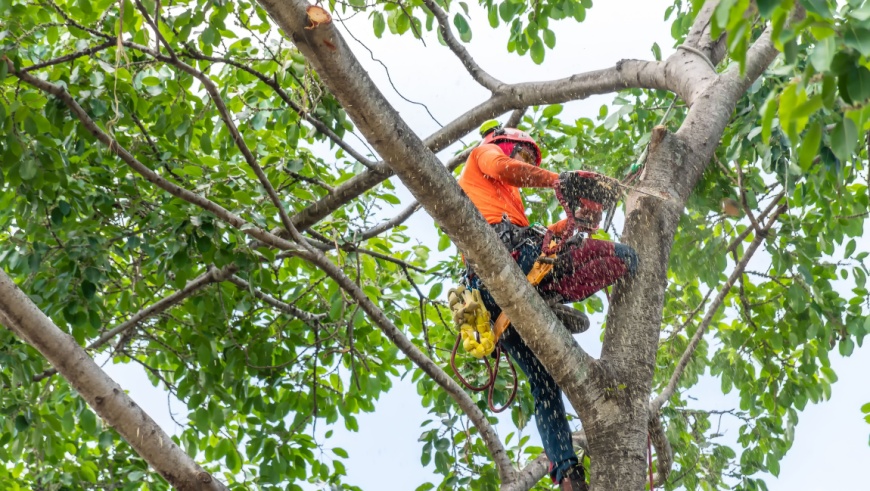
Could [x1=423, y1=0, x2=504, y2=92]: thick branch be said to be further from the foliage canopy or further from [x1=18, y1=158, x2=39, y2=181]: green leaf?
[x1=18, y1=158, x2=39, y2=181]: green leaf

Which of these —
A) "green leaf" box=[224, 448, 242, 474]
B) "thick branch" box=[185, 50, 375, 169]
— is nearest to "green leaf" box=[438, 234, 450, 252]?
"thick branch" box=[185, 50, 375, 169]

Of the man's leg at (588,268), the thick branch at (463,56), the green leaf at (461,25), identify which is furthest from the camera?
the green leaf at (461,25)

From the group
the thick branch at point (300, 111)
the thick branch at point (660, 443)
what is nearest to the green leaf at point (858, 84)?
the thick branch at point (660, 443)

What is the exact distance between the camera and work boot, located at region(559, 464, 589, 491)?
347 cm

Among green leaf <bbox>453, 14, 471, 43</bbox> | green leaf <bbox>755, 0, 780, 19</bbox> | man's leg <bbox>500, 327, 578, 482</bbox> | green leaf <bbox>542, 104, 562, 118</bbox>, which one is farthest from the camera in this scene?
green leaf <bbox>542, 104, 562, 118</bbox>

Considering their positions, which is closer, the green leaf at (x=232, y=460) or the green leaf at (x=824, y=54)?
the green leaf at (x=824, y=54)

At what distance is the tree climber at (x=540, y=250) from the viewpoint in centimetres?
345

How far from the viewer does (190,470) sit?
281cm

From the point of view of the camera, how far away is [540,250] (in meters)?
3.72

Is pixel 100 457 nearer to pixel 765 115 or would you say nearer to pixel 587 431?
pixel 587 431

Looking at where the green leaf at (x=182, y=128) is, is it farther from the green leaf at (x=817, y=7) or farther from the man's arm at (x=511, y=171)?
the green leaf at (x=817, y=7)

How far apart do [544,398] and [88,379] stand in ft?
5.35

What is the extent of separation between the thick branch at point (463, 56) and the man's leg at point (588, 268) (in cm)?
127

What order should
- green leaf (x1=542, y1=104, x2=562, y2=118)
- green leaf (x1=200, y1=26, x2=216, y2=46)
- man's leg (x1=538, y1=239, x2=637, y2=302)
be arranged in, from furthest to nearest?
1. green leaf (x1=542, y1=104, x2=562, y2=118)
2. green leaf (x1=200, y1=26, x2=216, y2=46)
3. man's leg (x1=538, y1=239, x2=637, y2=302)
